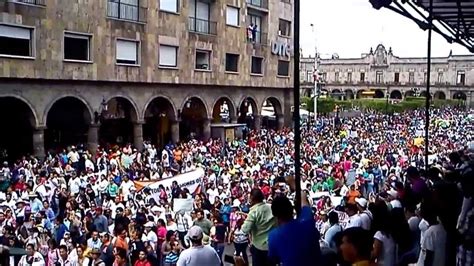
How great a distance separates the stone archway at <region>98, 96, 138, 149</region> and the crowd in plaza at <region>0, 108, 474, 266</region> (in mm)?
4299

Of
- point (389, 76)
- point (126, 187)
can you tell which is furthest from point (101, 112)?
point (389, 76)

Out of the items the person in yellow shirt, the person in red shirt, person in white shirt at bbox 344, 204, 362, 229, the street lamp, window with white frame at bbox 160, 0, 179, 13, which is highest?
window with white frame at bbox 160, 0, 179, 13

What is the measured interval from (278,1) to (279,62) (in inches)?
169

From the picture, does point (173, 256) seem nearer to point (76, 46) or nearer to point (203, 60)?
point (76, 46)

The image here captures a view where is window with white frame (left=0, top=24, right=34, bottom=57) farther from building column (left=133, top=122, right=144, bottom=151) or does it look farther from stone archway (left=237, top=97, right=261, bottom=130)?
stone archway (left=237, top=97, right=261, bottom=130)

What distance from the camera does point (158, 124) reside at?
122 ft

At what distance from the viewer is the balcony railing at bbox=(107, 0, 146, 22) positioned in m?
30.8


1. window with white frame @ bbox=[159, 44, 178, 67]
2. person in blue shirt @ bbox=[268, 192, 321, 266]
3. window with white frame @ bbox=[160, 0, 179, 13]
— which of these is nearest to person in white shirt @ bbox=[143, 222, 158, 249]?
person in blue shirt @ bbox=[268, 192, 321, 266]

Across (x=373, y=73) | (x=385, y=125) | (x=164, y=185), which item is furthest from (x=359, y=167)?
(x=373, y=73)

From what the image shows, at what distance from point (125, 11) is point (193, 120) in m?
9.81

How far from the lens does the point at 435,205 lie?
6.82 meters

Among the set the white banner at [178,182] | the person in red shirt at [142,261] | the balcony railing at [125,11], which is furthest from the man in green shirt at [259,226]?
the balcony railing at [125,11]

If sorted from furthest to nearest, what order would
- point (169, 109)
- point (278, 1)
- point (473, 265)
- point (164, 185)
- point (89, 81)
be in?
point (278, 1), point (169, 109), point (89, 81), point (164, 185), point (473, 265)

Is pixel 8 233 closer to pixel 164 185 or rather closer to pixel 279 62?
pixel 164 185
